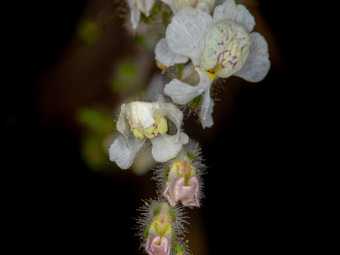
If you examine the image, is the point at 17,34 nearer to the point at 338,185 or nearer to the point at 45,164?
the point at 45,164

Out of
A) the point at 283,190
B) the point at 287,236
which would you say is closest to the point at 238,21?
the point at 283,190

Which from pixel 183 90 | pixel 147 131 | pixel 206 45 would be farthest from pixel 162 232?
pixel 206 45

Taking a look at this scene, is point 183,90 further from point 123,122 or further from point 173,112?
point 123,122

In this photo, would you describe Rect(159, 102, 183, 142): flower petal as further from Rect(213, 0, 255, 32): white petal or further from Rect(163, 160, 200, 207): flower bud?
Rect(213, 0, 255, 32): white petal

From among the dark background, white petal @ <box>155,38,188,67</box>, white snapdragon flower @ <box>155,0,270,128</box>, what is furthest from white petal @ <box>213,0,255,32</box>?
the dark background

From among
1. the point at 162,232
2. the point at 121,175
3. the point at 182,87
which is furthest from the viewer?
the point at 121,175

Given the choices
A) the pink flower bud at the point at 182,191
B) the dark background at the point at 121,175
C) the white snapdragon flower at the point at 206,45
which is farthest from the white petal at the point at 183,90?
the dark background at the point at 121,175

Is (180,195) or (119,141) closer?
(180,195)
